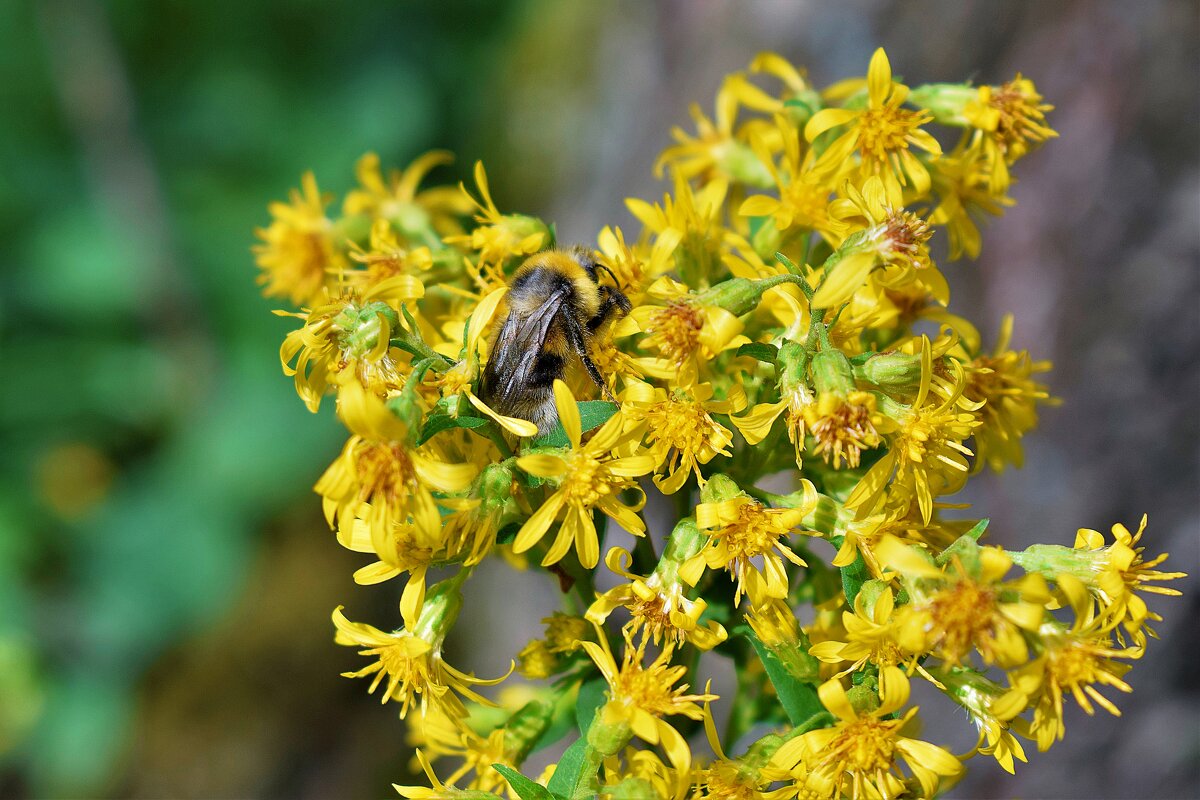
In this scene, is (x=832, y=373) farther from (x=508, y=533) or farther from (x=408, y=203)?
(x=408, y=203)

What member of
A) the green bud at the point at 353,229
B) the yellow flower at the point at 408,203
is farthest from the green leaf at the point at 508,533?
the green bud at the point at 353,229

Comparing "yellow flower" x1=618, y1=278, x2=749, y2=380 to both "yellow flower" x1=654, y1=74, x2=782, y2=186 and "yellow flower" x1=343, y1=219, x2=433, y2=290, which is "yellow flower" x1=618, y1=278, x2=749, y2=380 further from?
"yellow flower" x1=654, y1=74, x2=782, y2=186

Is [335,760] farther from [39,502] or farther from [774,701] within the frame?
[774,701]

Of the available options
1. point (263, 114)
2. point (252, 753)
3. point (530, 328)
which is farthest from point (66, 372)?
point (530, 328)

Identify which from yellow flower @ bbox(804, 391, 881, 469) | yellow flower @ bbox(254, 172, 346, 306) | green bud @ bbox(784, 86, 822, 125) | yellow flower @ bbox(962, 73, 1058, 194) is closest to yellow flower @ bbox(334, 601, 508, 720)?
yellow flower @ bbox(804, 391, 881, 469)

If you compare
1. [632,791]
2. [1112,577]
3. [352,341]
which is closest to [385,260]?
[352,341]

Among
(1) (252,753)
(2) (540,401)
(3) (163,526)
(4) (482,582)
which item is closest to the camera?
(2) (540,401)
